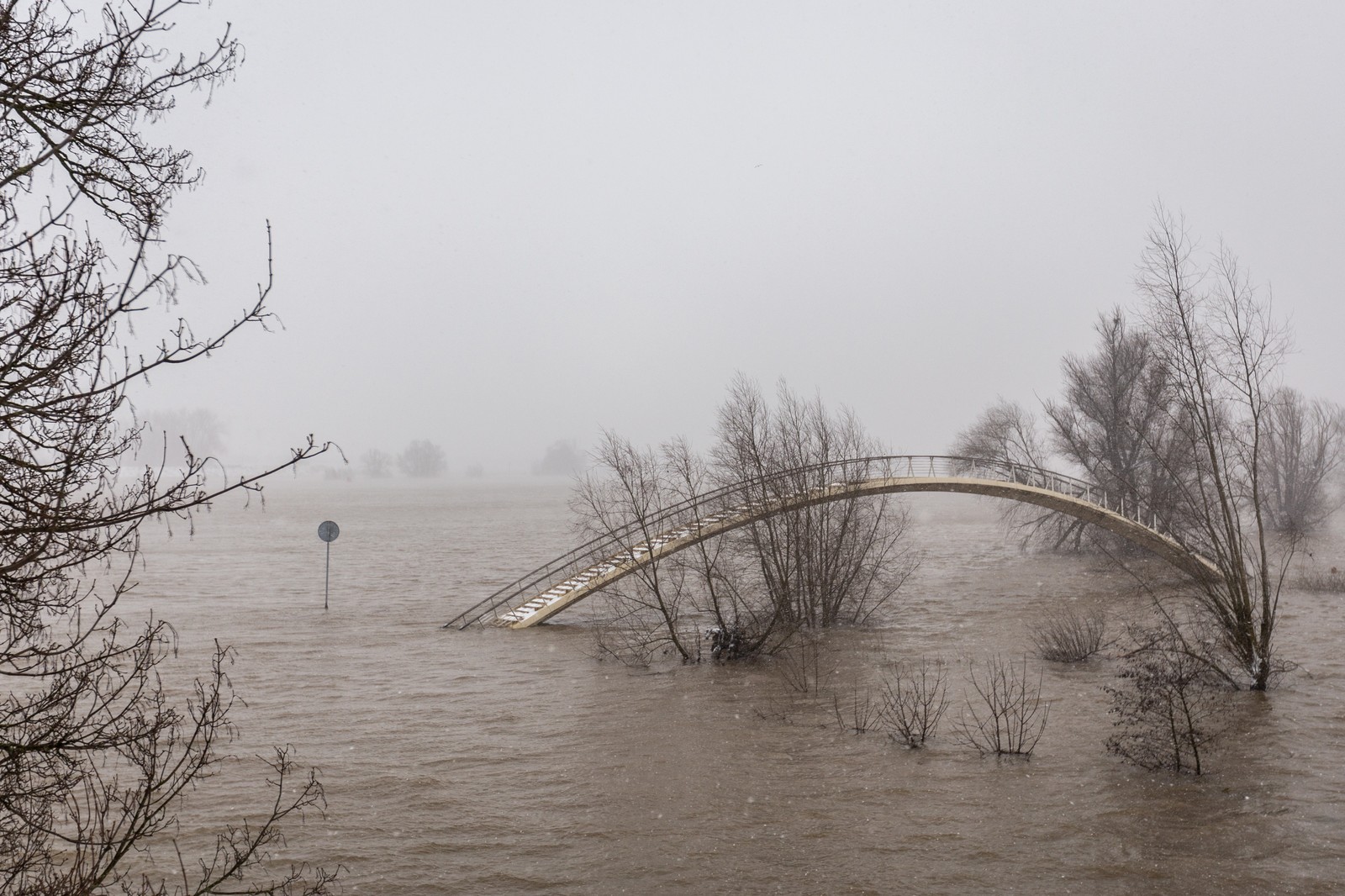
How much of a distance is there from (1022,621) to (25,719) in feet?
86.8

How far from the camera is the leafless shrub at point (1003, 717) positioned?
14.4 meters

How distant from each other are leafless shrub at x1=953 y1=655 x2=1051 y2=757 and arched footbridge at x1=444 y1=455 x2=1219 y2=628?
3.96 meters

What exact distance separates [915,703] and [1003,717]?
2065 millimetres

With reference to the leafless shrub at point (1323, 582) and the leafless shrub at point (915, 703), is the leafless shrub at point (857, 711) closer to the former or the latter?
the leafless shrub at point (915, 703)

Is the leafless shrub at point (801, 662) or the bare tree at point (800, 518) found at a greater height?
the bare tree at point (800, 518)

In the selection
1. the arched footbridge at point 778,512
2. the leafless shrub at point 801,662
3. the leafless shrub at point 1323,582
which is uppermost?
the arched footbridge at point 778,512

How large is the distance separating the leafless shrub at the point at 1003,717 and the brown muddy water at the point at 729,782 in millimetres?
353

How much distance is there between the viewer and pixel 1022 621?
27531 millimetres

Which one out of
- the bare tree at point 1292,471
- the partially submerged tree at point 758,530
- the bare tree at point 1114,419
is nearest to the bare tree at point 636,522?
the partially submerged tree at point 758,530

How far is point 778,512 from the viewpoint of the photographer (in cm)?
2361

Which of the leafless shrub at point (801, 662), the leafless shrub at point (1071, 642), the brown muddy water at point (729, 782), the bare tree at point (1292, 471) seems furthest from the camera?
the bare tree at point (1292, 471)

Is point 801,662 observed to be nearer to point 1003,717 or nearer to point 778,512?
point 778,512

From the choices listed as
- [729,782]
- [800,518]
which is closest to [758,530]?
[800,518]

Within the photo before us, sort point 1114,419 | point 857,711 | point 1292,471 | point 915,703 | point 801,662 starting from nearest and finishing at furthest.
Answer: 1. point 915,703
2. point 857,711
3. point 801,662
4. point 1114,419
5. point 1292,471
